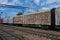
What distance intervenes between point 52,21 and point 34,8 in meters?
24.0

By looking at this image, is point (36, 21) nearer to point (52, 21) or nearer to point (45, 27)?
point (45, 27)

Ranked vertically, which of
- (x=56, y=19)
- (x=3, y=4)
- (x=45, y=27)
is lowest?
(x=45, y=27)

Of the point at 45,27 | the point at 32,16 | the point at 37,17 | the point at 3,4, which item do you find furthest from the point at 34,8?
the point at 45,27

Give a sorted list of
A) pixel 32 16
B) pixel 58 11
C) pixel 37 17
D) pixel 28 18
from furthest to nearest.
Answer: pixel 28 18 → pixel 32 16 → pixel 37 17 → pixel 58 11

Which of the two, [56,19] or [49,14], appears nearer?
[56,19]

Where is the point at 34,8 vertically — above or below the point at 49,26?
above

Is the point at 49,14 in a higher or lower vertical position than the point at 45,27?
higher

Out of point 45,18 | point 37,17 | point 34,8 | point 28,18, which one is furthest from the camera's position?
point 34,8

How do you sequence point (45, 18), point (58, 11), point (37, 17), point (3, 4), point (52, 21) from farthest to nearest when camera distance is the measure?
1. point (3, 4)
2. point (37, 17)
3. point (45, 18)
4. point (52, 21)
5. point (58, 11)

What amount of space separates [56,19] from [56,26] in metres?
0.94

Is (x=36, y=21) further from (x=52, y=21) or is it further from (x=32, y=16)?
(x=52, y=21)

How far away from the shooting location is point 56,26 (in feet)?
63.7

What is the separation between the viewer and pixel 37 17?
85.7ft

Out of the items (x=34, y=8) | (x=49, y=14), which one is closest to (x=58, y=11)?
(x=49, y=14)
